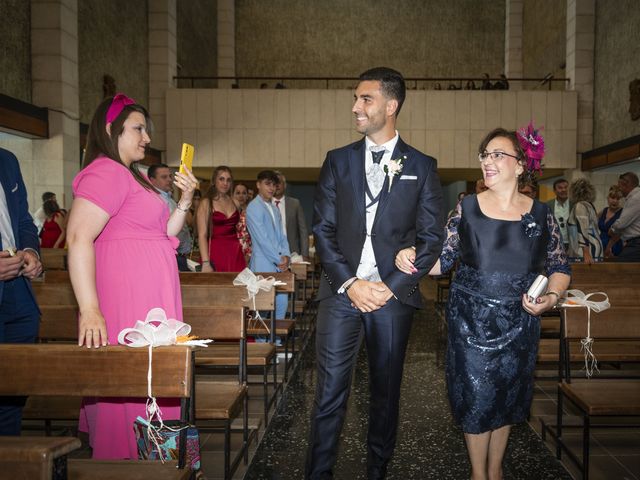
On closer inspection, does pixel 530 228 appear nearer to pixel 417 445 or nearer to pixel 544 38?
pixel 417 445

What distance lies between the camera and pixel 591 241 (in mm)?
6805

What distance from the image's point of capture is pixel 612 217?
278 inches

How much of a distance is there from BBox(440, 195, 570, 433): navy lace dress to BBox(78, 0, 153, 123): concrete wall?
405 inches

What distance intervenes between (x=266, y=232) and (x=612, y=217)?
428 centimetres

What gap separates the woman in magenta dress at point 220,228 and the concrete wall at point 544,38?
12514 millimetres

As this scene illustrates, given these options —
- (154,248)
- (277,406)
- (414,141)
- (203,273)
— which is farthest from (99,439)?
(414,141)

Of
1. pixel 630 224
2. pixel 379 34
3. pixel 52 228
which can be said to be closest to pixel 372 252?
pixel 630 224

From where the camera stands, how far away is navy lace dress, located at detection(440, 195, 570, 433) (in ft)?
7.87

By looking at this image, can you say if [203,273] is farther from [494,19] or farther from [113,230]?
[494,19]

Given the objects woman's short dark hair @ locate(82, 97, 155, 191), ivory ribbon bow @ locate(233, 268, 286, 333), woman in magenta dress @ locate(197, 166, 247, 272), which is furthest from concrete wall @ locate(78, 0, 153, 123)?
woman's short dark hair @ locate(82, 97, 155, 191)

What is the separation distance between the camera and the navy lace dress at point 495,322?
7.87ft

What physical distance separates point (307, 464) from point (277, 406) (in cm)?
166

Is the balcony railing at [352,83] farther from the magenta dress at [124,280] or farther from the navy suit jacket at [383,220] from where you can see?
the magenta dress at [124,280]

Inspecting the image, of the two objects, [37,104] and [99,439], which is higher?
[37,104]
